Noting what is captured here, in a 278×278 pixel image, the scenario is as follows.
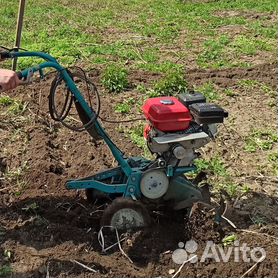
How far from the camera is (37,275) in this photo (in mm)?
4008

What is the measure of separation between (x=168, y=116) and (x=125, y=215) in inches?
32.5

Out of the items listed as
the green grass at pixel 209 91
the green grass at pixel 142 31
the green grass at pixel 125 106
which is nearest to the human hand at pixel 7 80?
the green grass at pixel 125 106

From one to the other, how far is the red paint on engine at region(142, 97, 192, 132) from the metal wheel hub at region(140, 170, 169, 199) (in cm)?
35

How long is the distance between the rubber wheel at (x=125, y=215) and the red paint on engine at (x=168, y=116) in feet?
2.04

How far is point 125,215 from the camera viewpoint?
14.2 feet

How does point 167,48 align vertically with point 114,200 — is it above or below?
below

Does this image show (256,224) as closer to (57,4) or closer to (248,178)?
(248,178)

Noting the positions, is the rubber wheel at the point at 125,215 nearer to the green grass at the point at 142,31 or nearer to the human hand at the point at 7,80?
the human hand at the point at 7,80

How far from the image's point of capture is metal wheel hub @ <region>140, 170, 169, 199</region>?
4.38 metres

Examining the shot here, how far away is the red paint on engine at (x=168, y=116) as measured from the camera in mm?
4312

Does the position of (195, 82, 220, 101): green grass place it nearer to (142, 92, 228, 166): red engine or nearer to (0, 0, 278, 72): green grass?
(0, 0, 278, 72): green grass

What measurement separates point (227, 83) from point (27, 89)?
2.63 metres

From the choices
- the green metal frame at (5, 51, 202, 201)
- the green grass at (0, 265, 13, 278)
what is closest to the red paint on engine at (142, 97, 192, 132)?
the green metal frame at (5, 51, 202, 201)

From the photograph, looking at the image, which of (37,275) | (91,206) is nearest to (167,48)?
(91,206)
